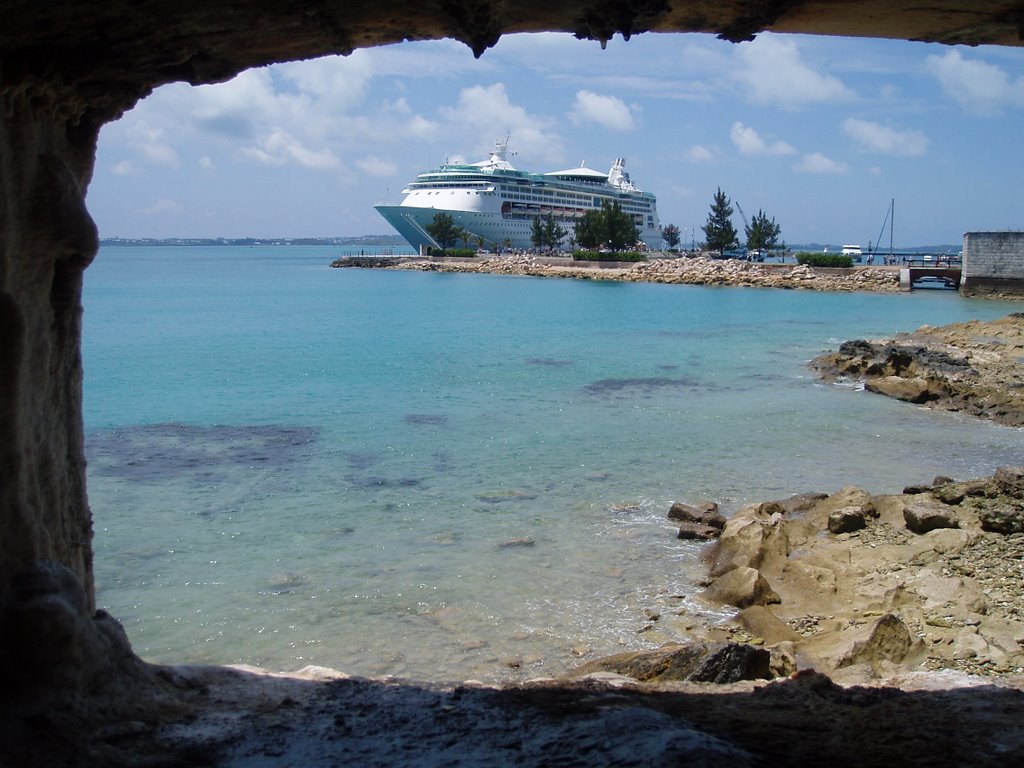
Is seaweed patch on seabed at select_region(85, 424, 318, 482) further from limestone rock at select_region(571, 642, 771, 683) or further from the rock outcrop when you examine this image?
limestone rock at select_region(571, 642, 771, 683)

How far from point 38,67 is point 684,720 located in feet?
10.9

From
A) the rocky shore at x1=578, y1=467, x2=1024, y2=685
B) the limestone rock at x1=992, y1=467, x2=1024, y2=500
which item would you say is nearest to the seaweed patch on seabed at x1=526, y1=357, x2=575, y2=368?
the rocky shore at x1=578, y1=467, x2=1024, y2=685

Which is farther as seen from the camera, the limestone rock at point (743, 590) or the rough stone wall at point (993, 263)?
the rough stone wall at point (993, 263)

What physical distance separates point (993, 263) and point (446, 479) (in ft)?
142

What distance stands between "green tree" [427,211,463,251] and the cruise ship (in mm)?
1209

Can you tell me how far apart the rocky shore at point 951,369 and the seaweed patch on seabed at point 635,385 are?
336cm

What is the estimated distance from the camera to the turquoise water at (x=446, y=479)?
700cm

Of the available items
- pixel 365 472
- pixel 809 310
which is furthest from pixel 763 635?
pixel 809 310

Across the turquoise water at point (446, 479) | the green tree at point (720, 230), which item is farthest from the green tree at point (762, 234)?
the turquoise water at point (446, 479)

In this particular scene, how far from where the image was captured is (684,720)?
3.52 metres

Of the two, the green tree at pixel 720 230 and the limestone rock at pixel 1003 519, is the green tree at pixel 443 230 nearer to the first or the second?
the green tree at pixel 720 230

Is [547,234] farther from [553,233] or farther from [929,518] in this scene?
[929,518]

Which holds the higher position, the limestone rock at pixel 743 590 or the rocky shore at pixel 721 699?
the rocky shore at pixel 721 699

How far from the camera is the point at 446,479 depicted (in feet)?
37.9
